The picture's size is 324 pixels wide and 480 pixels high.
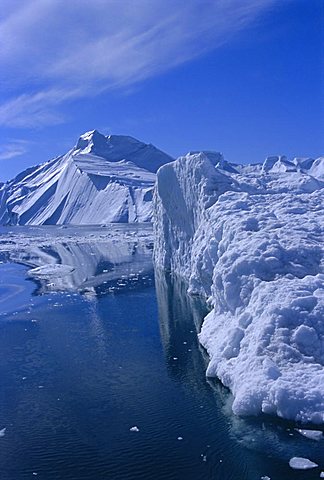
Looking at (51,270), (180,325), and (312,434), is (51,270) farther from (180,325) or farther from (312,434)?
(312,434)

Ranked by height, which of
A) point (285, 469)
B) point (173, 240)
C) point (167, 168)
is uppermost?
point (167, 168)

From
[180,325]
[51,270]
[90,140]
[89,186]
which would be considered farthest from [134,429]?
[90,140]

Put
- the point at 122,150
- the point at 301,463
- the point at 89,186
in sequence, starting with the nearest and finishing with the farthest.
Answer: the point at 301,463 < the point at 89,186 < the point at 122,150

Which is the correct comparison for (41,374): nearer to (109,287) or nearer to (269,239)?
(269,239)

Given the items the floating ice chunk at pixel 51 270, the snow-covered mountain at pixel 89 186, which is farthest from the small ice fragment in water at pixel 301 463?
the snow-covered mountain at pixel 89 186

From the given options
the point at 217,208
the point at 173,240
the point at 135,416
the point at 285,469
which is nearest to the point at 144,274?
the point at 173,240

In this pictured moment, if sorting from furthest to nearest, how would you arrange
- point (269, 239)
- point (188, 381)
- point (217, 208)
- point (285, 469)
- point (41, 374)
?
1. point (217, 208)
2. point (269, 239)
3. point (41, 374)
4. point (188, 381)
5. point (285, 469)

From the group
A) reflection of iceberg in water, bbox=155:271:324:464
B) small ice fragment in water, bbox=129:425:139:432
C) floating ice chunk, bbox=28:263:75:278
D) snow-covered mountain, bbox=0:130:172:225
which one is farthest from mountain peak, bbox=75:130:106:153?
small ice fragment in water, bbox=129:425:139:432
